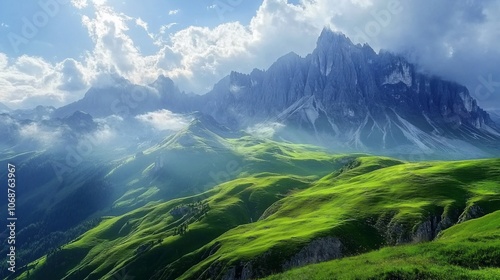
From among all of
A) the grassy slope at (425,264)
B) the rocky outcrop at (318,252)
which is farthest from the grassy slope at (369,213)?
the grassy slope at (425,264)

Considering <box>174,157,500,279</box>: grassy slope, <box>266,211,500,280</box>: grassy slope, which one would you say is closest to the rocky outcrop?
<box>174,157,500,279</box>: grassy slope

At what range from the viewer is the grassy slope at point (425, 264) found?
133 feet

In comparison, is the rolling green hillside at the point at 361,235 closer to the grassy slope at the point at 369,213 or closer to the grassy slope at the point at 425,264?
the grassy slope at the point at 425,264

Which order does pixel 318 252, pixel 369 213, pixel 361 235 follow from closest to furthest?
pixel 318 252, pixel 361 235, pixel 369 213

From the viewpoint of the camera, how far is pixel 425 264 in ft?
142

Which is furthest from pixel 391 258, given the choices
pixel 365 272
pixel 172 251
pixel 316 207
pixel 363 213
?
pixel 172 251

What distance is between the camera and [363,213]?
359 ft

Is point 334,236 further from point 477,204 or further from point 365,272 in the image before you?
point 365,272

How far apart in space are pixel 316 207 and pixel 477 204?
52101 mm

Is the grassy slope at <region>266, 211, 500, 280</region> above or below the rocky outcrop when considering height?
above

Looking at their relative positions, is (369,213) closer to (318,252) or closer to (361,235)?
(361,235)

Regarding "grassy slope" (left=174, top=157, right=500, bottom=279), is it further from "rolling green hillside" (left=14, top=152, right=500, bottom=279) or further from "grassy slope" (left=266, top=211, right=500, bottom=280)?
"grassy slope" (left=266, top=211, right=500, bottom=280)

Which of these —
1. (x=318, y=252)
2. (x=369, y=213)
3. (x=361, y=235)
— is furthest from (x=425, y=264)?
(x=369, y=213)

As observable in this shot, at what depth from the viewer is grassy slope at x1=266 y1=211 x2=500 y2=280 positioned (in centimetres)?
4066
